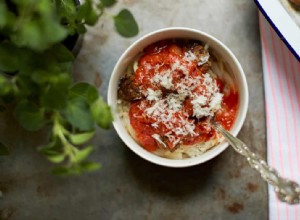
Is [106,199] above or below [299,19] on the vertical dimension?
below

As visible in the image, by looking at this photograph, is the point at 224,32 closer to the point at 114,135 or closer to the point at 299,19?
the point at 299,19

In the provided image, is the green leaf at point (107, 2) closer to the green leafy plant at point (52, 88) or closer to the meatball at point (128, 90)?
the green leafy plant at point (52, 88)

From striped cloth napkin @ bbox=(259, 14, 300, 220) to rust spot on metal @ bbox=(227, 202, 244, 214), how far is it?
0.17 ft

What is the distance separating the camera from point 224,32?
93 centimetres

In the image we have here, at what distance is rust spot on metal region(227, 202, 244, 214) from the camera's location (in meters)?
0.90

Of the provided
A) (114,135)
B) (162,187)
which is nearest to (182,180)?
(162,187)

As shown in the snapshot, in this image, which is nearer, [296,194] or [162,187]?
[296,194]

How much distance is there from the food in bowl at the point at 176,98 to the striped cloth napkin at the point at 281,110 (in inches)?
3.8

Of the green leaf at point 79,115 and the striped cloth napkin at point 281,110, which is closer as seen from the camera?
the green leaf at point 79,115

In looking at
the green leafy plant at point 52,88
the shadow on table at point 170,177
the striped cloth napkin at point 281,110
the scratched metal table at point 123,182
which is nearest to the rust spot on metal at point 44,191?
the scratched metal table at point 123,182

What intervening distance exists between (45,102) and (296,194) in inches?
15.6

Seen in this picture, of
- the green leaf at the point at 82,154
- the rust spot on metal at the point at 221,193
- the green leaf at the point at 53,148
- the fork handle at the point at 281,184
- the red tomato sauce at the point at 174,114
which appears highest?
the green leaf at the point at 82,154

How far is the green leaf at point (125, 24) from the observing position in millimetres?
628

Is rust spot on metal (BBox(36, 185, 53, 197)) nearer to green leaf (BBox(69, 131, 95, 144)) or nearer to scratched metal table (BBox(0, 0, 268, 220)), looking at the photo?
scratched metal table (BBox(0, 0, 268, 220))
